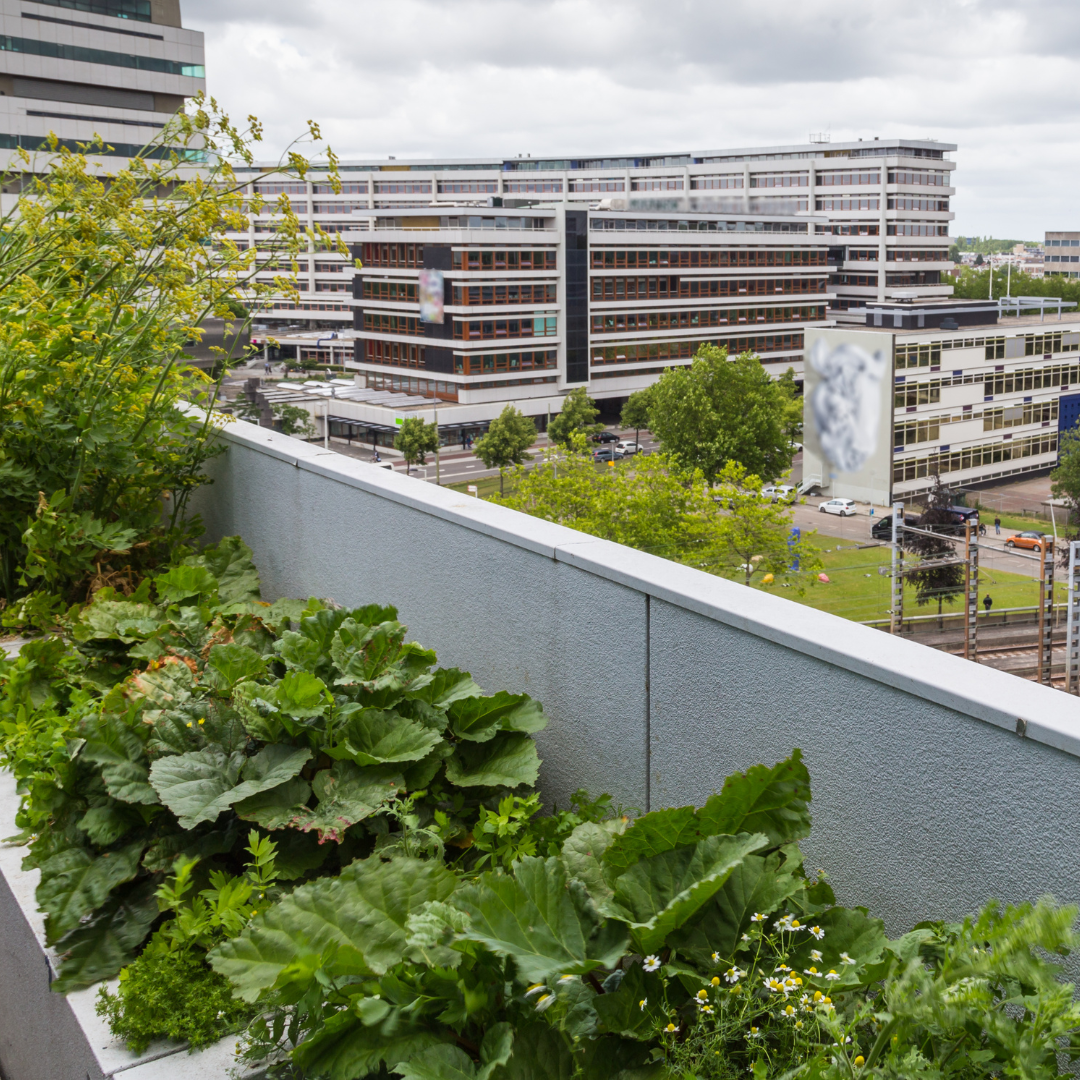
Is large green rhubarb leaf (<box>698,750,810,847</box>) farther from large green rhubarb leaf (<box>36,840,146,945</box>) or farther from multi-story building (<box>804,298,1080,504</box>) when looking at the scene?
multi-story building (<box>804,298,1080,504</box>)

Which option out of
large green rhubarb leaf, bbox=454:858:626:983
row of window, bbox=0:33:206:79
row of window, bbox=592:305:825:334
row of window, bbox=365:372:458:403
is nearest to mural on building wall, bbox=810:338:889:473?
row of window, bbox=592:305:825:334

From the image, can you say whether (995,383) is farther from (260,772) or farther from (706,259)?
(260,772)

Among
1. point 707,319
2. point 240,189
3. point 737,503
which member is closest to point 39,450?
point 240,189

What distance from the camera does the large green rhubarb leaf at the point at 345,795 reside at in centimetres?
259

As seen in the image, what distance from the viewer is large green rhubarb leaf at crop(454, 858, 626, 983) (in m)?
1.85

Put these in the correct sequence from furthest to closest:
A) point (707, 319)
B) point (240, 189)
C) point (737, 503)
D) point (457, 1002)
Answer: point (707, 319) → point (737, 503) → point (240, 189) → point (457, 1002)

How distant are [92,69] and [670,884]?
6854 cm

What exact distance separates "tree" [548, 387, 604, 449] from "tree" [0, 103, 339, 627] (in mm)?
51968

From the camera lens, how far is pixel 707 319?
71562mm

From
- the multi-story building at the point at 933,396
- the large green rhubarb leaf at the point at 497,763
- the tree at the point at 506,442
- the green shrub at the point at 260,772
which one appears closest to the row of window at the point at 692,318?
the multi-story building at the point at 933,396

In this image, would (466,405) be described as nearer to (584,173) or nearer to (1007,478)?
(1007,478)

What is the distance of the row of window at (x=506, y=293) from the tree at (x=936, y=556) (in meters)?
22.9

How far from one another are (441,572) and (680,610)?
1.29 metres

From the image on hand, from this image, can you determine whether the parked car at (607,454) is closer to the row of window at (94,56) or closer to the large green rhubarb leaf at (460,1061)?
the row of window at (94,56)
